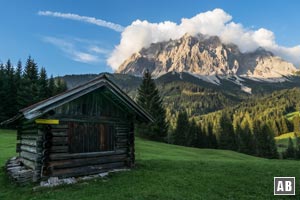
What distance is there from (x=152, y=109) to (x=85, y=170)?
151 feet

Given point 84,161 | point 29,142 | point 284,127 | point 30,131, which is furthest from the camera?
point 284,127

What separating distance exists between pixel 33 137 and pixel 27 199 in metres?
4.82

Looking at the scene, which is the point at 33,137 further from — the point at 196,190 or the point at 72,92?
the point at 196,190

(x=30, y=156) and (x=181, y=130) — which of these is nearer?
(x=30, y=156)

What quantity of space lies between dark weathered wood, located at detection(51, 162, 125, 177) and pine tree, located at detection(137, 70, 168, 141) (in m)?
42.2

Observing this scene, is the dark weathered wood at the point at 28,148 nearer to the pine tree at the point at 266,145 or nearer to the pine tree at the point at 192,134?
the pine tree at the point at 192,134

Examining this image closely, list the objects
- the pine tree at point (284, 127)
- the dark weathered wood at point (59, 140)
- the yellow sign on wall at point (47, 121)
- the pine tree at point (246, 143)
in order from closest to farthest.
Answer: the yellow sign on wall at point (47, 121)
the dark weathered wood at point (59, 140)
the pine tree at point (246, 143)
the pine tree at point (284, 127)

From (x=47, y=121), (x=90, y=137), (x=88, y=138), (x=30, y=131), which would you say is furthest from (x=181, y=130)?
(x=47, y=121)

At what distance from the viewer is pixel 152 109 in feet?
203

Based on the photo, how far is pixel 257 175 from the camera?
58.9 ft

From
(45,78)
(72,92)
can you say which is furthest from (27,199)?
(45,78)

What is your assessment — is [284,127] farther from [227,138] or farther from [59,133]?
[59,133]

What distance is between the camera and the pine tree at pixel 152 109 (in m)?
60.6

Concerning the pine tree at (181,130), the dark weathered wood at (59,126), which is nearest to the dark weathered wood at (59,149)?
the dark weathered wood at (59,126)
